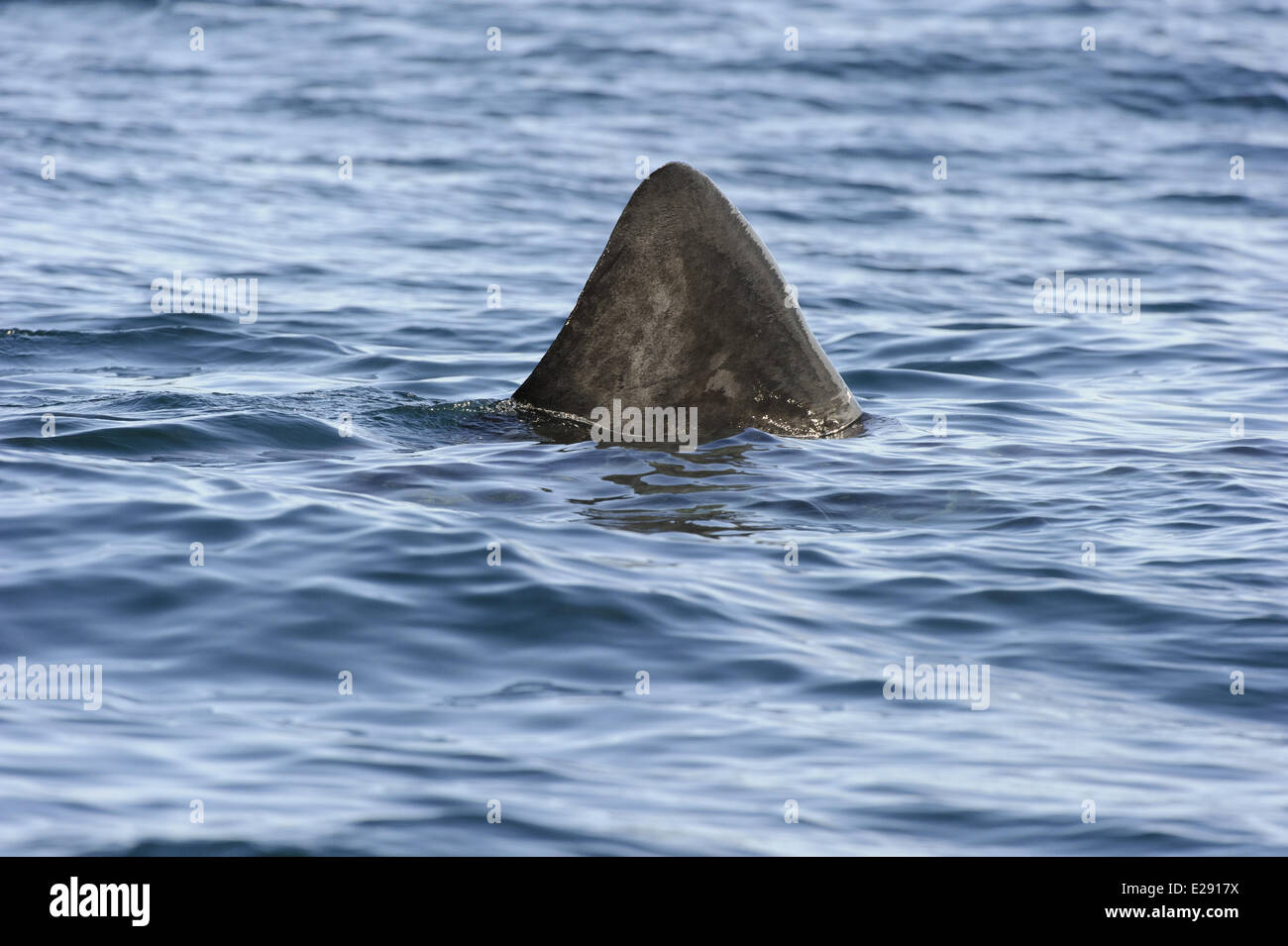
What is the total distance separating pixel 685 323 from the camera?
851 centimetres

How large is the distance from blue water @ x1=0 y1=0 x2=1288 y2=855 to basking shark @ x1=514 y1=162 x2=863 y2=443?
0.95 ft

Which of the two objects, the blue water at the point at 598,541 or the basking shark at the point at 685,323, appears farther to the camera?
the basking shark at the point at 685,323

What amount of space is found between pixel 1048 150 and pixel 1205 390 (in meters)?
12.5

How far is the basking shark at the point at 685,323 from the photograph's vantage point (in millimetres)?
8391

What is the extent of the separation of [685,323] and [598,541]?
63.4 inches

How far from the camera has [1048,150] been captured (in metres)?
→ 24.1

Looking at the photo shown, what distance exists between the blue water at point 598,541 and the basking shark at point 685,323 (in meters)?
0.29

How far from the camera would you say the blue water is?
495 cm

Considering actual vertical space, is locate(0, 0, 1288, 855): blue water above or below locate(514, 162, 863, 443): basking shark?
below

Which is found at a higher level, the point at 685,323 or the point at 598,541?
the point at 685,323

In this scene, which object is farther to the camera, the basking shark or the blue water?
the basking shark

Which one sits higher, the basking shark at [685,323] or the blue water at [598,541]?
the basking shark at [685,323]

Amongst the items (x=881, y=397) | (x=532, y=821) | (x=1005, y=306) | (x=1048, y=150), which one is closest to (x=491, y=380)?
(x=881, y=397)

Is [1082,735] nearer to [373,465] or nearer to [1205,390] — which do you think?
[373,465]
